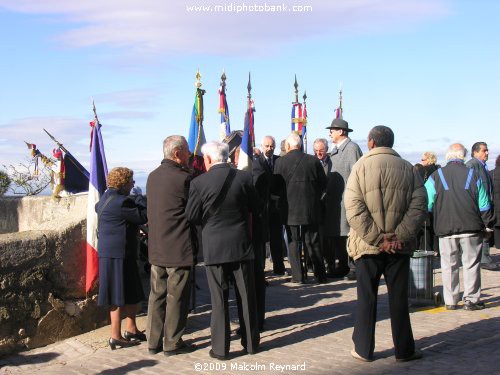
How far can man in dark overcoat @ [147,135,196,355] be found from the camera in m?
6.85

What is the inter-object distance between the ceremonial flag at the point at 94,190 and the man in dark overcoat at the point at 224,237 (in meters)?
1.81

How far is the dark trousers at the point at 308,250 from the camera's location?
10.4 meters

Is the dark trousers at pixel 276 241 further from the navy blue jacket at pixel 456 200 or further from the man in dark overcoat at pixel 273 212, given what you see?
the navy blue jacket at pixel 456 200

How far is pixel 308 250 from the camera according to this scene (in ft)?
34.7

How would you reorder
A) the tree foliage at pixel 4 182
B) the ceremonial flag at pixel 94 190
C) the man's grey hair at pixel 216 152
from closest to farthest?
the man's grey hair at pixel 216 152 < the ceremonial flag at pixel 94 190 < the tree foliage at pixel 4 182

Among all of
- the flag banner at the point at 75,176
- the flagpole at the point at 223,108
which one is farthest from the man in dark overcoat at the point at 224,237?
the flagpole at the point at 223,108

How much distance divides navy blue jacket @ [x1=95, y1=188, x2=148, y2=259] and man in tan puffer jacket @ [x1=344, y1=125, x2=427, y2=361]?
2.25 meters

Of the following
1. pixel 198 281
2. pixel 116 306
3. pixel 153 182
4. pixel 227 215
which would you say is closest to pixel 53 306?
pixel 116 306

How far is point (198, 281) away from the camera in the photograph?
35.5ft

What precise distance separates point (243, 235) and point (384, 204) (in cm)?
136

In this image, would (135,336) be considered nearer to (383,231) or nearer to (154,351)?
(154,351)

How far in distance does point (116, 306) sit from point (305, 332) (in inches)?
79.6

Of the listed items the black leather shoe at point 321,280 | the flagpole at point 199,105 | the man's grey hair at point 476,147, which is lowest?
the black leather shoe at point 321,280

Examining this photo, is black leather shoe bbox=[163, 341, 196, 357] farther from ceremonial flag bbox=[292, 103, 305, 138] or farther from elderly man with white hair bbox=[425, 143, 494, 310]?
ceremonial flag bbox=[292, 103, 305, 138]
